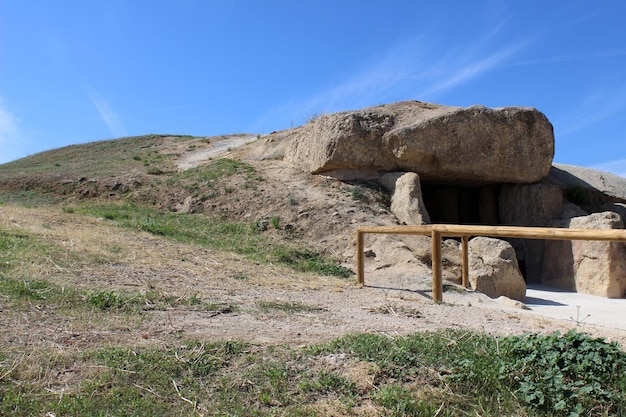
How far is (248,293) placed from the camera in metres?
7.12

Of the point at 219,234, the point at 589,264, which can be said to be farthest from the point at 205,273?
the point at 589,264

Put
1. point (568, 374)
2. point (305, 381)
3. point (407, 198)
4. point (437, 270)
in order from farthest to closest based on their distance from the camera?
point (407, 198)
point (437, 270)
point (305, 381)
point (568, 374)

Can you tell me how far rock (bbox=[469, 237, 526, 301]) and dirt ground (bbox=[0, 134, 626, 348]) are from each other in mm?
876

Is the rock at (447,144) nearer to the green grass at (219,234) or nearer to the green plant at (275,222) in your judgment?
the green plant at (275,222)

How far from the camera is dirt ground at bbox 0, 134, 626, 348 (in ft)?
15.9

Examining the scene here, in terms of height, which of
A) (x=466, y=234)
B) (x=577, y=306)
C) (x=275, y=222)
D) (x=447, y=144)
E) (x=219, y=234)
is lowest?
(x=577, y=306)

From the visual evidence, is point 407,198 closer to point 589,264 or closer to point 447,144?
point 447,144

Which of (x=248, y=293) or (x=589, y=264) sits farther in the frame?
(x=589, y=264)

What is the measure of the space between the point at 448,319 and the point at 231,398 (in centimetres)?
338

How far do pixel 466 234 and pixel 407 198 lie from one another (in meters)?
5.29

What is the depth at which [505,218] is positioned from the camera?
1488 centimetres

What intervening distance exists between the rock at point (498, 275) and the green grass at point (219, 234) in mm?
2315

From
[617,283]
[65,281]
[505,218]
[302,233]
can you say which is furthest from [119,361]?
[505,218]

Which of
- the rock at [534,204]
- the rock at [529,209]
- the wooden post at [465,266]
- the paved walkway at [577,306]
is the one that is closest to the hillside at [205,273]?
the wooden post at [465,266]
